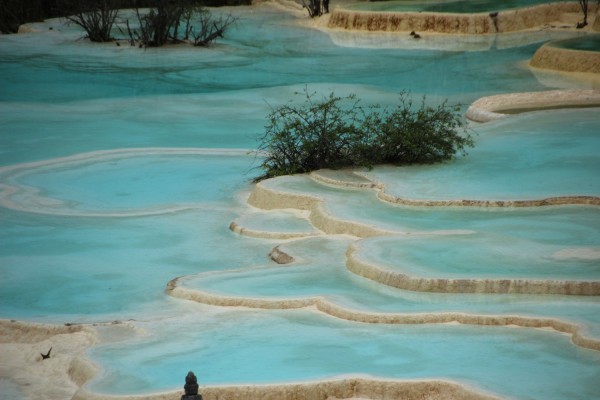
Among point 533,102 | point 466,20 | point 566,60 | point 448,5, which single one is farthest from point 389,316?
point 448,5

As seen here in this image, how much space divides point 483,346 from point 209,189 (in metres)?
4.64

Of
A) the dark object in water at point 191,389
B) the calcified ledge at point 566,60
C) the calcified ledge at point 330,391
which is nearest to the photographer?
the dark object in water at point 191,389

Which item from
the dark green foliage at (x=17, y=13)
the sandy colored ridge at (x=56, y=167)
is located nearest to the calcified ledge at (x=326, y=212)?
the sandy colored ridge at (x=56, y=167)

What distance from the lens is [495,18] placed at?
63.1ft

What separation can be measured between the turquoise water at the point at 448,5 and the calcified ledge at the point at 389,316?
46.7 ft

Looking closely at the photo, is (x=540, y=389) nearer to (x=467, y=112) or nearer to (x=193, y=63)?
(x=467, y=112)

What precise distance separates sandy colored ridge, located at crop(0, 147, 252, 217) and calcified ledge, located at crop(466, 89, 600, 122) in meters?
2.63

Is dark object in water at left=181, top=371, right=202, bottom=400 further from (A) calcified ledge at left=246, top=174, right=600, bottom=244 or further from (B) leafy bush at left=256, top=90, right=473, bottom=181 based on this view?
Result: (B) leafy bush at left=256, top=90, right=473, bottom=181

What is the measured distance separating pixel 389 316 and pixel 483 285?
2.08ft

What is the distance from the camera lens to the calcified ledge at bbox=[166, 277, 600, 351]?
5473 mm

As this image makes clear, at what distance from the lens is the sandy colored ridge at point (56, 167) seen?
8961mm

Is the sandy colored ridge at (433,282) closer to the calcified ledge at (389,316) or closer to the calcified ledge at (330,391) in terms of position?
the calcified ledge at (389,316)

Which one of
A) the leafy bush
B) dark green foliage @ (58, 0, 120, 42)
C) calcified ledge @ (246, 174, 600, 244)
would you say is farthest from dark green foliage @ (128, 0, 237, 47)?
calcified ledge @ (246, 174, 600, 244)

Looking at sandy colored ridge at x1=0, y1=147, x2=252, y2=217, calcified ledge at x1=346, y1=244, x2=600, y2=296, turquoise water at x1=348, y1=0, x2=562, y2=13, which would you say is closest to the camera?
calcified ledge at x1=346, y1=244, x2=600, y2=296
